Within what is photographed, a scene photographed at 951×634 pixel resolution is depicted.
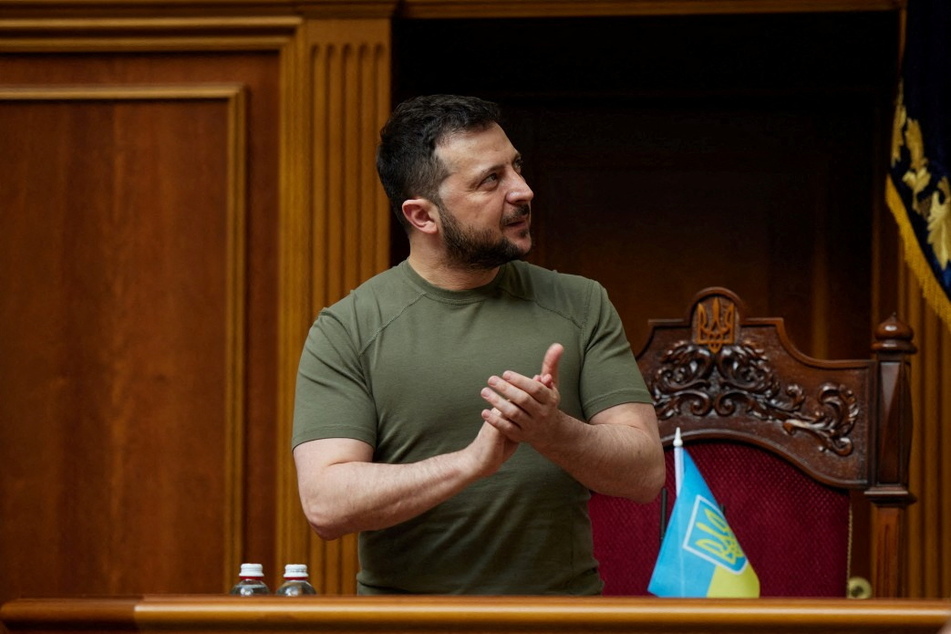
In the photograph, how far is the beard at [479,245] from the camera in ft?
6.29

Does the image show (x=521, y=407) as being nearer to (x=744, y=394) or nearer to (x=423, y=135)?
(x=423, y=135)

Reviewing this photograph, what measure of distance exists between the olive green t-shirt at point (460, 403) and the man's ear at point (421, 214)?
0.27 feet

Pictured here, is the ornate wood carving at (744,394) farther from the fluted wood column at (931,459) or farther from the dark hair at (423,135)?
the fluted wood column at (931,459)

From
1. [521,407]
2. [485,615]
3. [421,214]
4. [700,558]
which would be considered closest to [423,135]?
[421,214]

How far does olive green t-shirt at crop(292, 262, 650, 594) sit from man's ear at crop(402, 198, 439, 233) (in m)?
0.08

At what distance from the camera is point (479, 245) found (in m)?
1.92

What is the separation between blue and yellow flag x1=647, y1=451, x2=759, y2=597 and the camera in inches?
85.4

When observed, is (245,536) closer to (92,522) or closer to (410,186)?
(92,522)

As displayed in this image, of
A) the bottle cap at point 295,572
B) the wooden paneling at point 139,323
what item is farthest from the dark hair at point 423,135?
the wooden paneling at point 139,323

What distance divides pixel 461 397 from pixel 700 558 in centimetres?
59

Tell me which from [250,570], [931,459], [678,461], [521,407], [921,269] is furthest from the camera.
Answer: [931,459]

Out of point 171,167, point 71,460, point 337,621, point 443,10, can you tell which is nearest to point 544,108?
point 443,10

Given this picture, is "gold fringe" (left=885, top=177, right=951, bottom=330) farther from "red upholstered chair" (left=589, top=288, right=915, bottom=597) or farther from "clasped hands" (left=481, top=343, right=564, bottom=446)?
"clasped hands" (left=481, top=343, right=564, bottom=446)

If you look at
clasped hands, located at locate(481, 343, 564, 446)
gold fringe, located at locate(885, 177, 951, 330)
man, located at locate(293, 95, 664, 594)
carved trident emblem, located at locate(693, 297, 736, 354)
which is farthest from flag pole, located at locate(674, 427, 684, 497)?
gold fringe, located at locate(885, 177, 951, 330)
